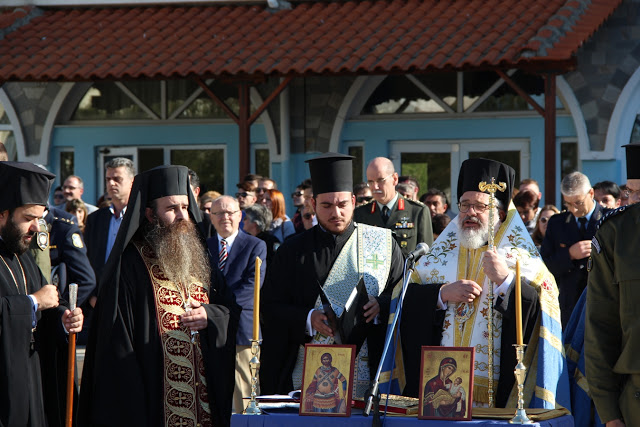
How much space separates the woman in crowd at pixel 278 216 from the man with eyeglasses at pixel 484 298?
428cm

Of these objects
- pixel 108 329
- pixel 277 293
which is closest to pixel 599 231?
pixel 277 293

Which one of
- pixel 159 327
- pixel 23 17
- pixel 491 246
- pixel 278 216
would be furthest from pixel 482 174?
pixel 23 17

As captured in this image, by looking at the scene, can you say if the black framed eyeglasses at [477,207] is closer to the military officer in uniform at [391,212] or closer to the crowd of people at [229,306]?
the crowd of people at [229,306]

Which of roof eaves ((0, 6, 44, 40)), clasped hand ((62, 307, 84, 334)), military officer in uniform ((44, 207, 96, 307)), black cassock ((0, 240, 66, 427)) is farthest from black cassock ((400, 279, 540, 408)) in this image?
roof eaves ((0, 6, 44, 40))

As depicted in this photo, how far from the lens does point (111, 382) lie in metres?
5.38

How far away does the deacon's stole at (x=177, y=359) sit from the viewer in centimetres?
557

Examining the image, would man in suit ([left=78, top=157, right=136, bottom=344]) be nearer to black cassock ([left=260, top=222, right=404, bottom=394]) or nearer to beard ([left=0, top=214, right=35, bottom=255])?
black cassock ([left=260, top=222, right=404, bottom=394])

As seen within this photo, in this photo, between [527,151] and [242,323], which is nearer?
[242,323]

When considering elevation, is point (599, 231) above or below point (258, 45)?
below

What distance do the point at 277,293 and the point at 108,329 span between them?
1.00m

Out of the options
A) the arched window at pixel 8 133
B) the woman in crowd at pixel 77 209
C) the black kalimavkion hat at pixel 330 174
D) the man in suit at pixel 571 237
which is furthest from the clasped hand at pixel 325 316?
the arched window at pixel 8 133

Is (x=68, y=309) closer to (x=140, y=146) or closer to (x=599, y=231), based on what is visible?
(x=599, y=231)

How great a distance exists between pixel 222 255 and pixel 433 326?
2.66m

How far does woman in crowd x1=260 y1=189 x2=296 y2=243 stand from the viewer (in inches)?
389
